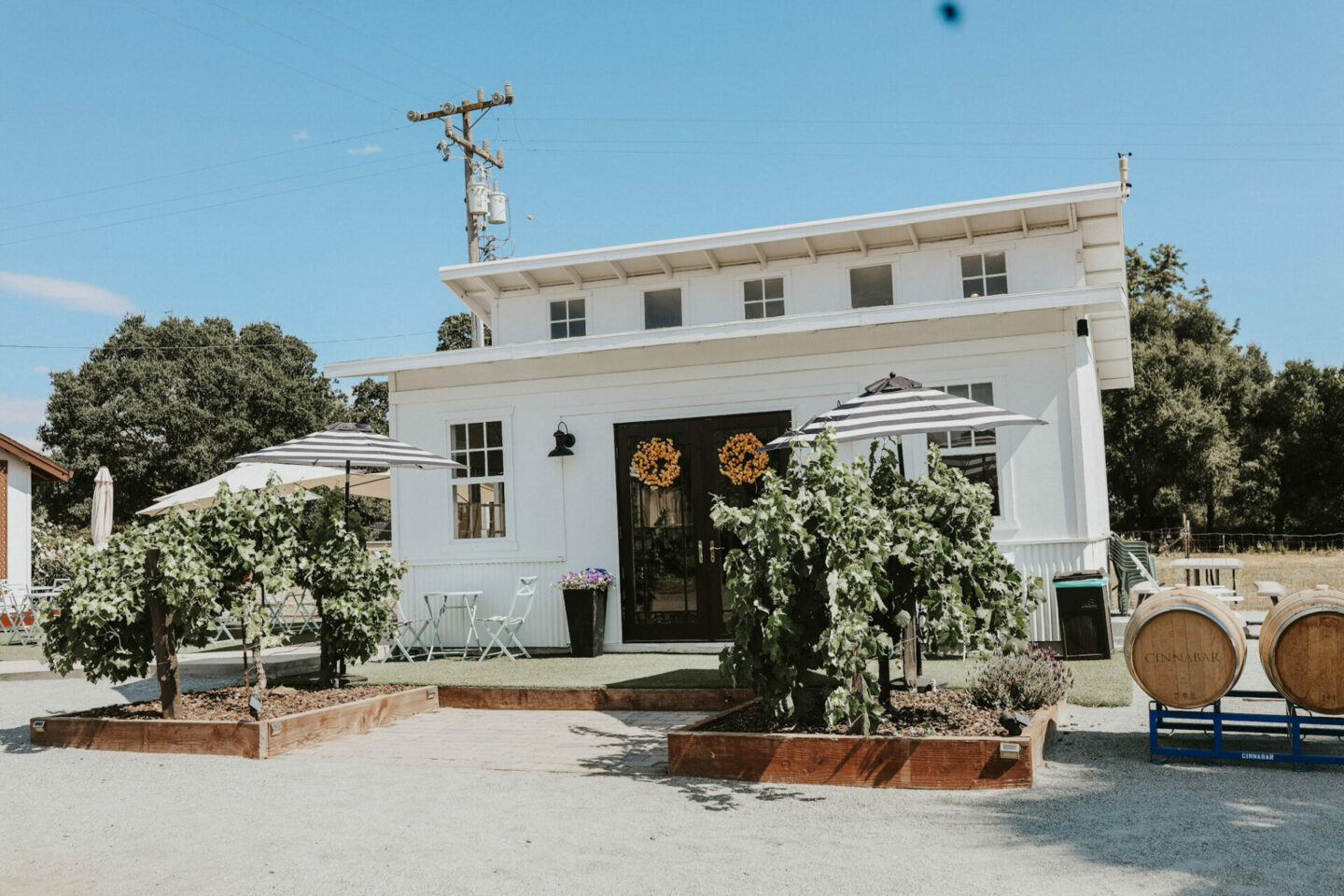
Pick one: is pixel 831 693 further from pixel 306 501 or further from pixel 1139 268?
pixel 1139 268

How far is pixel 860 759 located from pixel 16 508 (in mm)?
21566

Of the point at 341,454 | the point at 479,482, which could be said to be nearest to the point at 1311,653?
the point at 341,454

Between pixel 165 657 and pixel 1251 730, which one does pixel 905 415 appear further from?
pixel 165 657

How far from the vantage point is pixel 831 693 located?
5.42 meters

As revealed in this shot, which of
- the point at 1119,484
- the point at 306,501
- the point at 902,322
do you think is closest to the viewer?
the point at 306,501

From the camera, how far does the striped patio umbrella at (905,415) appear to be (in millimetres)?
6621

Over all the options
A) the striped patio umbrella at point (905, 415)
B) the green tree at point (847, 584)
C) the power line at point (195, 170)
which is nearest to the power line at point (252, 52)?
the power line at point (195, 170)

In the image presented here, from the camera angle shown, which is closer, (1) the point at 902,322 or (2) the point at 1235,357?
(1) the point at 902,322

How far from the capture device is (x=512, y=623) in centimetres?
1049

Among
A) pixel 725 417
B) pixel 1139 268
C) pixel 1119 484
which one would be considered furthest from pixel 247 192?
pixel 1139 268

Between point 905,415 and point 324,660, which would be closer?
point 905,415

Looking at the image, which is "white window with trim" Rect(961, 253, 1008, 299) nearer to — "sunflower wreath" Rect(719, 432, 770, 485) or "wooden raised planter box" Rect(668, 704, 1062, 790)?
"sunflower wreath" Rect(719, 432, 770, 485)

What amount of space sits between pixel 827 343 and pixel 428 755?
591 cm

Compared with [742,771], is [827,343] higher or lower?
higher
